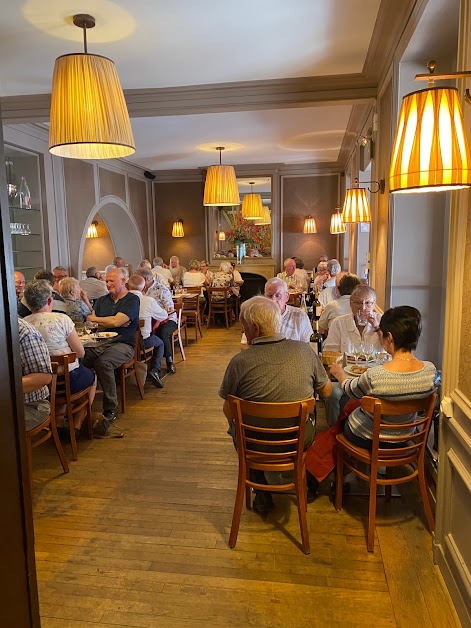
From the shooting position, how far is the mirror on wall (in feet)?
35.1

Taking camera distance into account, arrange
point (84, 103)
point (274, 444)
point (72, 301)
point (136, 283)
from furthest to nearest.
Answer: point (136, 283) → point (72, 301) → point (84, 103) → point (274, 444)

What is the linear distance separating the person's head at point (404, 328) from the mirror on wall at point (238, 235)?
8.33 meters

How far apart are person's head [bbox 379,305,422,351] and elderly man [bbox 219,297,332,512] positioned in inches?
16.4

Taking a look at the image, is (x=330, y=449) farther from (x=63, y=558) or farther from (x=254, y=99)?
(x=254, y=99)

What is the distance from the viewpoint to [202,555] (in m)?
2.39

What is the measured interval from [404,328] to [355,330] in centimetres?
103

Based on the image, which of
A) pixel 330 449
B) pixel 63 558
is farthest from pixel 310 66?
pixel 63 558

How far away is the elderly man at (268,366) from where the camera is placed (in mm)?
2395

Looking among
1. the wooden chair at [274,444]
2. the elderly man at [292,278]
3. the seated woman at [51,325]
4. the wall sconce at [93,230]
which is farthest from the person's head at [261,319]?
the wall sconce at [93,230]

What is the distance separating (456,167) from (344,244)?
8127 millimetres

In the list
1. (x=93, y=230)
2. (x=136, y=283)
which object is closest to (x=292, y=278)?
(x=136, y=283)

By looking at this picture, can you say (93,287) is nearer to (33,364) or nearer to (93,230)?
(33,364)

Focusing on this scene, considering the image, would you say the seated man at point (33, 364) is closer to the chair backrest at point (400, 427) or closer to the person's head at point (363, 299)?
the chair backrest at point (400, 427)

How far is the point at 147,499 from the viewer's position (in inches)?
115
